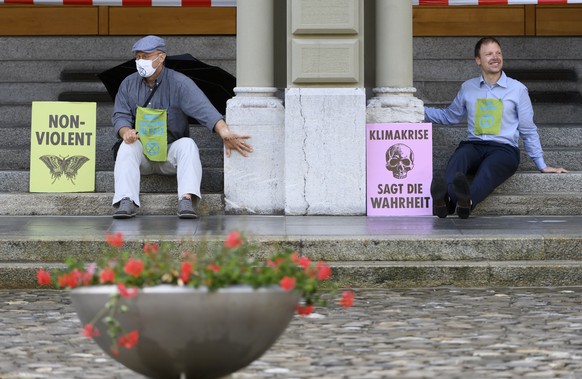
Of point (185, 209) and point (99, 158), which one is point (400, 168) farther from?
point (99, 158)

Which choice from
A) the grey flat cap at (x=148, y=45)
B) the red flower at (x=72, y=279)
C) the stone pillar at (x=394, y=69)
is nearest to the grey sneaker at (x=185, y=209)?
the grey flat cap at (x=148, y=45)

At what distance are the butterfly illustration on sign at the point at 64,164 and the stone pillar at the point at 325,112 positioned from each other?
1.67 m

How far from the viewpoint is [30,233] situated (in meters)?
8.76

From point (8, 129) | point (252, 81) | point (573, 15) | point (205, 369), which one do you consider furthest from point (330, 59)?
point (205, 369)

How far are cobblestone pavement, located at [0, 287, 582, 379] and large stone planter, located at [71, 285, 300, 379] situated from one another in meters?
0.97

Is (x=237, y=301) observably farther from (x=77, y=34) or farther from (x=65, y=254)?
(x=77, y=34)

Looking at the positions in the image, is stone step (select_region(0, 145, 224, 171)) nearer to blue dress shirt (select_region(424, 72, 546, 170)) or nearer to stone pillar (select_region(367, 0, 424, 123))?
stone pillar (select_region(367, 0, 424, 123))

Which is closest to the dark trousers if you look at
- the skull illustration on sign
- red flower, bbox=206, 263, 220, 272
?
the skull illustration on sign

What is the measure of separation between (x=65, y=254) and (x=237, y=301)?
449cm

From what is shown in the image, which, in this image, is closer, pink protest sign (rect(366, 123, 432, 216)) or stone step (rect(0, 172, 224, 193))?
pink protest sign (rect(366, 123, 432, 216))

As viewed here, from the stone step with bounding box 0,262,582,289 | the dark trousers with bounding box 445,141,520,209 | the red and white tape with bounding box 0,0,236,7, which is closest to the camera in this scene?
the stone step with bounding box 0,262,582,289

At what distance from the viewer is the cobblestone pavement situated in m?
5.33

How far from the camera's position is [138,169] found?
10.1 meters

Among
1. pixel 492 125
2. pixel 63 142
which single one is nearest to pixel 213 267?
pixel 492 125
